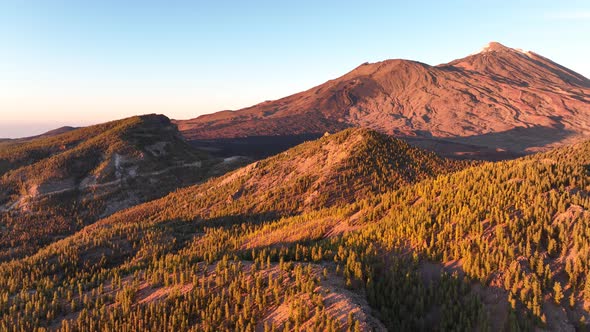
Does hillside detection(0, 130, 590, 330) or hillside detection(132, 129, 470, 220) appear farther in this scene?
hillside detection(132, 129, 470, 220)

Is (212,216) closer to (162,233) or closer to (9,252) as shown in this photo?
(162,233)

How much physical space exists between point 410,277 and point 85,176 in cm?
7039

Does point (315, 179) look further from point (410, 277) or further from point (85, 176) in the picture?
point (85, 176)

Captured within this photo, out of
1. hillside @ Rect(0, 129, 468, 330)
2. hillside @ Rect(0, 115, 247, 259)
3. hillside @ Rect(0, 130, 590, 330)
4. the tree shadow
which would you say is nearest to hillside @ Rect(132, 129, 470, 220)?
hillside @ Rect(0, 129, 468, 330)

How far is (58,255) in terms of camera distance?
104ft

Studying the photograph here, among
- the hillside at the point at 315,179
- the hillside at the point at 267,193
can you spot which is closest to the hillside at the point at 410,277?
the hillside at the point at 267,193

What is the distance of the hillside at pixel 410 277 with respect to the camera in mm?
12766

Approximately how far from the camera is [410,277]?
15039 mm

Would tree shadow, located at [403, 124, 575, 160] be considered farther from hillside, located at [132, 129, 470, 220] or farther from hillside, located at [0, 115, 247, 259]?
hillside, located at [0, 115, 247, 259]

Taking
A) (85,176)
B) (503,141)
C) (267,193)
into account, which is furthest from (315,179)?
(503,141)

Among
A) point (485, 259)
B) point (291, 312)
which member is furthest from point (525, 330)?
point (291, 312)

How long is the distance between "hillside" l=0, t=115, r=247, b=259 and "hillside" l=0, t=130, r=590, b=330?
3170 centimetres

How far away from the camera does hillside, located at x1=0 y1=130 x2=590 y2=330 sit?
41.9 feet

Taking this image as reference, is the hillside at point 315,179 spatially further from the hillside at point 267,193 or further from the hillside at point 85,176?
the hillside at point 85,176
